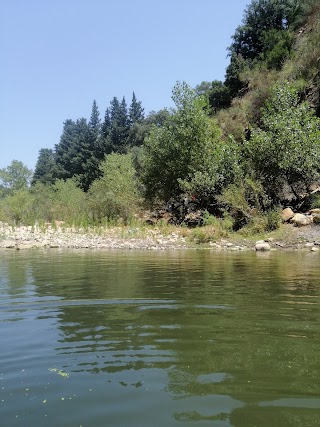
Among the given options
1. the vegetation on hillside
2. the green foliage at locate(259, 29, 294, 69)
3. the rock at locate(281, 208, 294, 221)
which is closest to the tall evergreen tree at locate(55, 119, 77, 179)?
the vegetation on hillside

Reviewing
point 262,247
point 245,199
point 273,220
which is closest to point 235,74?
point 245,199

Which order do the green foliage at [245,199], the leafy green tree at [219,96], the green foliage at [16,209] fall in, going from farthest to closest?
the leafy green tree at [219,96]
the green foliage at [16,209]
the green foliage at [245,199]

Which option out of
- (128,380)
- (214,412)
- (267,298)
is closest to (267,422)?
(214,412)

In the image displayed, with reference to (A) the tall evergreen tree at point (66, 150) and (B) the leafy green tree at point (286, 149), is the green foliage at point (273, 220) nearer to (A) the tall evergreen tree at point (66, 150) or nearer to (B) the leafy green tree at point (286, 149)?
(B) the leafy green tree at point (286, 149)

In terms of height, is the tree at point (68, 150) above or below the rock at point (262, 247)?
above

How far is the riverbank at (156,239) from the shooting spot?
15555mm

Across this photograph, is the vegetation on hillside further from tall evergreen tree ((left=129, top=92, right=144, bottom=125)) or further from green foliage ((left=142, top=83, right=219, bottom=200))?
tall evergreen tree ((left=129, top=92, right=144, bottom=125))

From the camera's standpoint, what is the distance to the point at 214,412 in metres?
2.35

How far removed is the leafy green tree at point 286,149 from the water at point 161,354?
40.3 feet

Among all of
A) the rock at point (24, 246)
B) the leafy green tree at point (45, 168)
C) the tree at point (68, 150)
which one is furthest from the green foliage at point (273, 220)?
the leafy green tree at point (45, 168)

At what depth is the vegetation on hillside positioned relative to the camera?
18922mm

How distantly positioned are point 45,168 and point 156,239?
62.4 metres

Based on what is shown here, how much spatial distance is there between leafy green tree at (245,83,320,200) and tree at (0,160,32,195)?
49.1 m

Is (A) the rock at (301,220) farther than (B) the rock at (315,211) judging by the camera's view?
No
